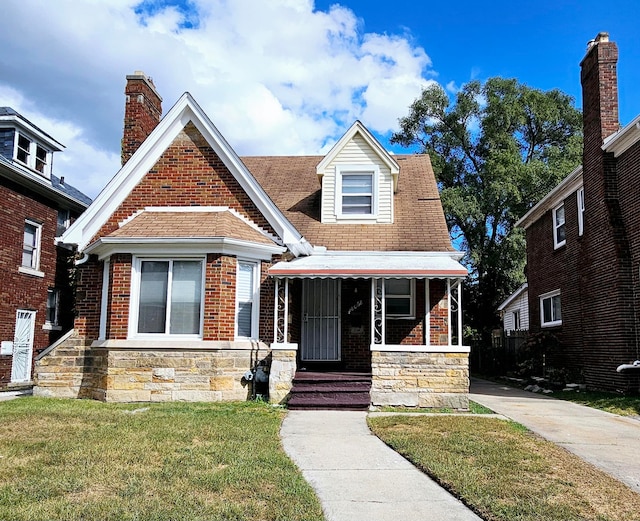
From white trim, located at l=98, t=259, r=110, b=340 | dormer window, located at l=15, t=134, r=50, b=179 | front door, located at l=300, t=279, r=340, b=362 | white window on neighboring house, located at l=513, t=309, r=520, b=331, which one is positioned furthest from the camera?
white window on neighboring house, located at l=513, t=309, r=520, b=331

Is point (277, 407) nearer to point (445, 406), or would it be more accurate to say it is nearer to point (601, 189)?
point (445, 406)

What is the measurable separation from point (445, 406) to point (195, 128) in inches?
328

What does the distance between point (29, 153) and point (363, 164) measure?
11651 millimetres

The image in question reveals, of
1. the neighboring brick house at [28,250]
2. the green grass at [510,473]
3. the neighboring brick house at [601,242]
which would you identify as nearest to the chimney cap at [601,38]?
the neighboring brick house at [601,242]

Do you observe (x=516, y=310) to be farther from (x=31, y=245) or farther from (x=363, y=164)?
(x=31, y=245)

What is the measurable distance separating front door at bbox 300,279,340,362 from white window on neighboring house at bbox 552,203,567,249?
9021 mm

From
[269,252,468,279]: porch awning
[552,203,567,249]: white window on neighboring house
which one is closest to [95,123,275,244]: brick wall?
[269,252,468,279]: porch awning

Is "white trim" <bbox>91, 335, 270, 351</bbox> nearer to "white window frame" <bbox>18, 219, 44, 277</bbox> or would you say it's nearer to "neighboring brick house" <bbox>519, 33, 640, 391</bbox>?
"white window frame" <bbox>18, 219, 44, 277</bbox>

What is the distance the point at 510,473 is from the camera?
6.21m

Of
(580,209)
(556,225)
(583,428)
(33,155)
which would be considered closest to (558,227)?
(556,225)

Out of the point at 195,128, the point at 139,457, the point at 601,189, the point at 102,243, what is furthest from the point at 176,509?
the point at 601,189

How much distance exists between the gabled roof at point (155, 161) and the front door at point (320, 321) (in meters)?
1.13

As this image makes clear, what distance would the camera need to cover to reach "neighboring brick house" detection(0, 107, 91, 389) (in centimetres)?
1733

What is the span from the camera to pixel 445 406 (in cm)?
1147
